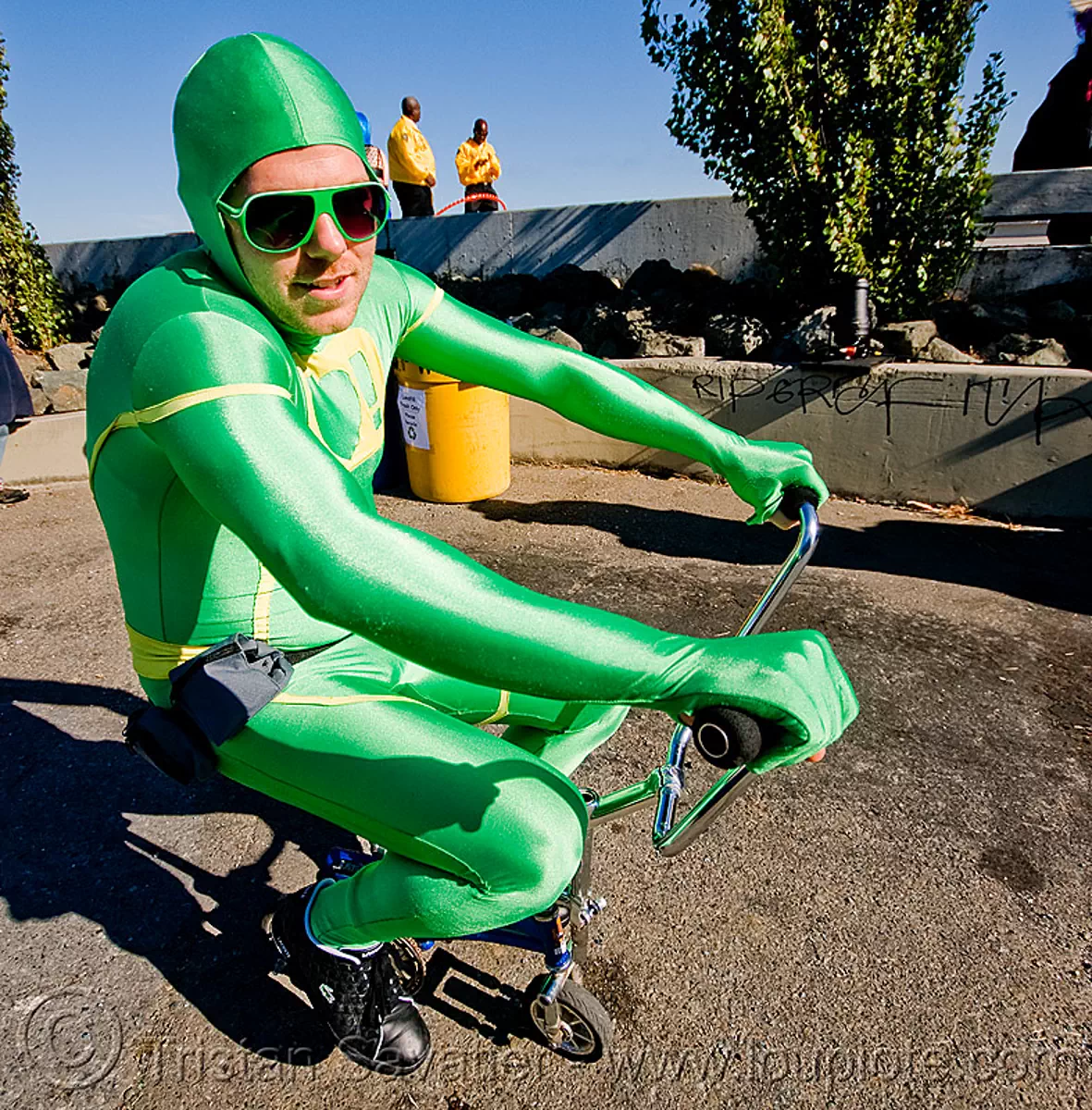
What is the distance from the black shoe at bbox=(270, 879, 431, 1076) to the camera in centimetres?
203

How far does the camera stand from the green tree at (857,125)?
6.31 meters

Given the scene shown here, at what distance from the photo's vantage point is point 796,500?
2.18 m

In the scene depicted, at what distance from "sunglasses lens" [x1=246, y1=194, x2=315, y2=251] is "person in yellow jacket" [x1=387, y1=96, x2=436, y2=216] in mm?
9723

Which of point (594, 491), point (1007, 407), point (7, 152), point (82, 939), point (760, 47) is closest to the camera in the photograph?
point (82, 939)

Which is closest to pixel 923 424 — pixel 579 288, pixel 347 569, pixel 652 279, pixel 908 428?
pixel 908 428

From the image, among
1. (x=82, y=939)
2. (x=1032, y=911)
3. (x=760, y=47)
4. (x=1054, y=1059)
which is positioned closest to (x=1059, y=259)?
(x=760, y=47)

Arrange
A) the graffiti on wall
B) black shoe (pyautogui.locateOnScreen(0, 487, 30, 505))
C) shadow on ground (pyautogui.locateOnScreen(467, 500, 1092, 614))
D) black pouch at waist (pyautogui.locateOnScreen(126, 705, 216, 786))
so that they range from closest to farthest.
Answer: black pouch at waist (pyautogui.locateOnScreen(126, 705, 216, 786)) → shadow on ground (pyautogui.locateOnScreen(467, 500, 1092, 614)) → the graffiti on wall → black shoe (pyautogui.locateOnScreen(0, 487, 30, 505))

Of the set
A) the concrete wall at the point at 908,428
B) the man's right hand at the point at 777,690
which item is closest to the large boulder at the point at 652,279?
the concrete wall at the point at 908,428

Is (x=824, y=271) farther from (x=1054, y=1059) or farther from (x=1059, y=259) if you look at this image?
(x=1054, y=1059)

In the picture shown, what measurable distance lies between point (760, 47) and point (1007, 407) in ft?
10.4

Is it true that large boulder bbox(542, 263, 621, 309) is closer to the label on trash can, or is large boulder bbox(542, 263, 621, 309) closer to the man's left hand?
the label on trash can

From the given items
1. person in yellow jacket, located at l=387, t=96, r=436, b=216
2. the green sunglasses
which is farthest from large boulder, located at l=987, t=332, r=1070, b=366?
person in yellow jacket, located at l=387, t=96, r=436, b=216

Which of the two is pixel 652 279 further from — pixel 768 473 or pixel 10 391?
pixel 768 473

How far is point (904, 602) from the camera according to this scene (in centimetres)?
471
